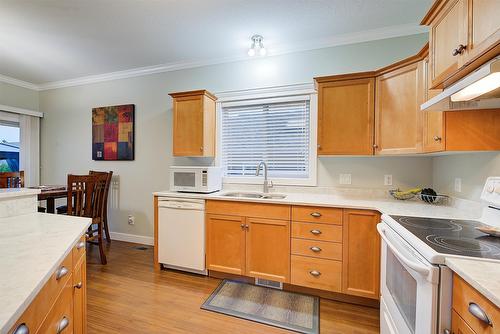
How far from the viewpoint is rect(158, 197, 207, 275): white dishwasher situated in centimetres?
245

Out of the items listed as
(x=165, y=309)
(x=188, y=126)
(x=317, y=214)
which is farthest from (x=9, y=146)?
(x=317, y=214)

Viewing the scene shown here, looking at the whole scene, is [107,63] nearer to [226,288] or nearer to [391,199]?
[226,288]

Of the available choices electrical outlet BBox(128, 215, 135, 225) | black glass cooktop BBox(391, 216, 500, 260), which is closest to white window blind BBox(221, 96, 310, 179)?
black glass cooktop BBox(391, 216, 500, 260)

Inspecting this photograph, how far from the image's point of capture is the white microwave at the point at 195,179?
2.60 meters

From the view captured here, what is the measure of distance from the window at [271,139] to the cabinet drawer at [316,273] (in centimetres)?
89

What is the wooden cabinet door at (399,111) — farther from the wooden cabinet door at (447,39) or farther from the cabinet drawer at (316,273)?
the cabinet drawer at (316,273)

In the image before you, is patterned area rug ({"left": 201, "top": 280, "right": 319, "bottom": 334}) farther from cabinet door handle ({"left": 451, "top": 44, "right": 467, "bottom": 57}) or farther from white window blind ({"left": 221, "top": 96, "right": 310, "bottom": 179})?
cabinet door handle ({"left": 451, "top": 44, "right": 467, "bottom": 57})

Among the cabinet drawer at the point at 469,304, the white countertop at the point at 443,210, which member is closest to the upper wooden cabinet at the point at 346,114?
the white countertop at the point at 443,210

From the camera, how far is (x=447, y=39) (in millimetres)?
1331

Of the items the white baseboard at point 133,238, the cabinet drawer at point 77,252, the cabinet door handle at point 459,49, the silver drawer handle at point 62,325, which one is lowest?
the white baseboard at point 133,238

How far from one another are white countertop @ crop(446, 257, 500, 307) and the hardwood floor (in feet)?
4.00

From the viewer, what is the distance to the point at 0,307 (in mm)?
538

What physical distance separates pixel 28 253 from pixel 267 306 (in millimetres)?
1724

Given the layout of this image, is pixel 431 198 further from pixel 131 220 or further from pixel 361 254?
pixel 131 220
